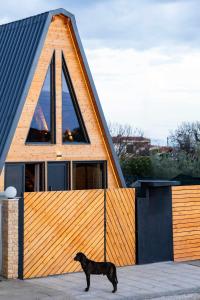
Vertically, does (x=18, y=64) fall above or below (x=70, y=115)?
above

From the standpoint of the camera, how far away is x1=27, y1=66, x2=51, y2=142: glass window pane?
669 inches

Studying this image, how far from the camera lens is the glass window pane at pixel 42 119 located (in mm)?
Result: 16984

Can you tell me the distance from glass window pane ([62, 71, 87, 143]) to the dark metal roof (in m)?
0.78

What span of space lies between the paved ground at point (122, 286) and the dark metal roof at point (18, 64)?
4382mm

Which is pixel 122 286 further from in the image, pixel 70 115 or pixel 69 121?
pixel 70 115

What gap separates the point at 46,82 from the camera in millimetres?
17344

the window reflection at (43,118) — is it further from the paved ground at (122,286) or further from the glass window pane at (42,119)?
the paved ground at (122,286)

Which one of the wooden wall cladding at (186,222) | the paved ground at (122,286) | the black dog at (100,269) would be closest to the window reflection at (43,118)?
the wooden wall cladding at (186,222)

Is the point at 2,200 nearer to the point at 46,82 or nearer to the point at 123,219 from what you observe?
the point at 123,219

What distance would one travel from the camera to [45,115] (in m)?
17.4

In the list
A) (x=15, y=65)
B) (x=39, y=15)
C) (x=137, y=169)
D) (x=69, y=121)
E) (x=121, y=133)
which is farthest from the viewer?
(x=121, y=133)

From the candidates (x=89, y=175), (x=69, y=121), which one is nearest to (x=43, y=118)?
(x=69, y=121)

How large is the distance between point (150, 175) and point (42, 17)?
23.7 m

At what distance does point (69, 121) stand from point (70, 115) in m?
0.21
